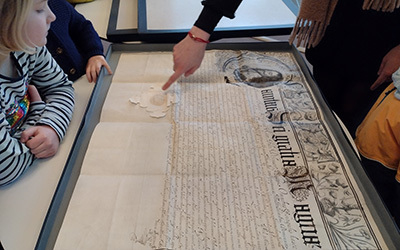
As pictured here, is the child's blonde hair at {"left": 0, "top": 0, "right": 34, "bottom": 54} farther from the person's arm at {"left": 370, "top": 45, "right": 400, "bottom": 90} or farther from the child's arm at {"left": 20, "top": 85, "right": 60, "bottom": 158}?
the person's arm at {"left": 370, "top": 45, "right": 400, "bottom": 90}

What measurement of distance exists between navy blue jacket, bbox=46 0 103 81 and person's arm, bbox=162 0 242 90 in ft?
0.90

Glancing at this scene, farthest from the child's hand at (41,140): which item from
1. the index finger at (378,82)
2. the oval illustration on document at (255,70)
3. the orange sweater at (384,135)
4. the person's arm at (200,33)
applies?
the index finger at (378,82)

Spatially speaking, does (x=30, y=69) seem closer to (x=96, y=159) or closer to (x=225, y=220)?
(x=96, y=159)

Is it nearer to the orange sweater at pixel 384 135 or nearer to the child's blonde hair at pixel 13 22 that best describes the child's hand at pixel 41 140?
the child's blonde hair at pixel 13 22

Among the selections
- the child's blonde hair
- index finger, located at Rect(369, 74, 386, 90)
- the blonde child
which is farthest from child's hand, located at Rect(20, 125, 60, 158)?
index finger, located at Rect(369, 74, 386, 90)

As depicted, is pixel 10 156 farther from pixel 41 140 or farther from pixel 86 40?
pixel 86 40

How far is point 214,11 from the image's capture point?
614mm

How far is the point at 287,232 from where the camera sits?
43 cm

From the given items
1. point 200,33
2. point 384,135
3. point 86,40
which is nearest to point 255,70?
point 200,33

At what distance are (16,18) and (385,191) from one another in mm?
715

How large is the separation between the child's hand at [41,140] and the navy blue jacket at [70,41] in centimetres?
22

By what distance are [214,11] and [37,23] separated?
31 cm

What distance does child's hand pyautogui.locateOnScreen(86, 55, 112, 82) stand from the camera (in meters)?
0.73

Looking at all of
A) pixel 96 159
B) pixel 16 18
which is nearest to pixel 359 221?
pixel 96 159
